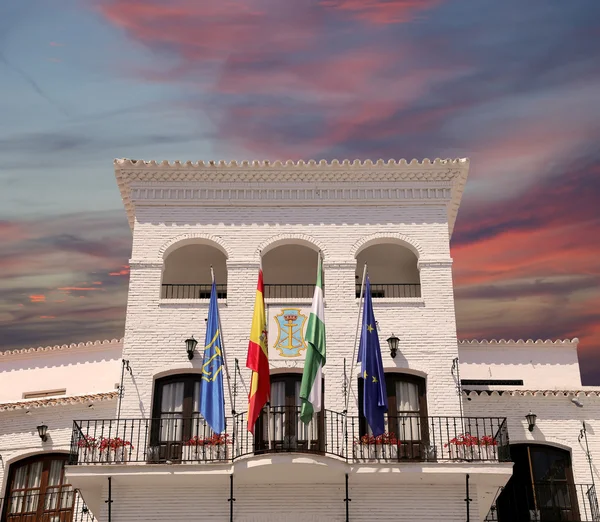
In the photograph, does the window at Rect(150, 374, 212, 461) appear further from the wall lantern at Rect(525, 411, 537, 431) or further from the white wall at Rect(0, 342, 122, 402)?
the wall lantern at Rect(525, 411, 537, 431)

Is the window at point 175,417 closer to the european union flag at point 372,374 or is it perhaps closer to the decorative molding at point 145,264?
the decorative molding at point 145,264

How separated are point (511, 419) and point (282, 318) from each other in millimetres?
5805

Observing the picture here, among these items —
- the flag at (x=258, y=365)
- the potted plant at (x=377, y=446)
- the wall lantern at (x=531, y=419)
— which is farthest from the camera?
the wall lantern at (x=531, y=419)

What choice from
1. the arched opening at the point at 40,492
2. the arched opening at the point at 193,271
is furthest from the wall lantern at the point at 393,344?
the arched opening at the point at 40,492

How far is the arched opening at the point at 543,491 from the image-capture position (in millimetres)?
20047

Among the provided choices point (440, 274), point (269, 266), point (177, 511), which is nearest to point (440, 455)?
point (440, 274)

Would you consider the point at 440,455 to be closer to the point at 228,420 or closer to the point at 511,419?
the point at 511,419

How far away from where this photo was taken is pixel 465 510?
18641 mm

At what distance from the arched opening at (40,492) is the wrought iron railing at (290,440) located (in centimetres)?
229

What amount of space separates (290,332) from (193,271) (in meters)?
4.87

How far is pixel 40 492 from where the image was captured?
21172 mm

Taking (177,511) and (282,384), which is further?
(282,384)

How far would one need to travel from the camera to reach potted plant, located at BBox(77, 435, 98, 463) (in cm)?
1848

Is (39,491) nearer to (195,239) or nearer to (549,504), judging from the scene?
(195,239)
